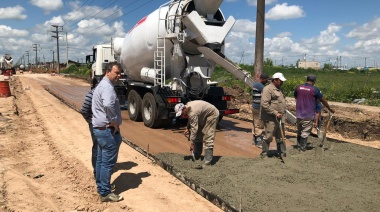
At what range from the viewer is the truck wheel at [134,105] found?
11.1 m

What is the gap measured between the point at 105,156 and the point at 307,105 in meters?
4.52

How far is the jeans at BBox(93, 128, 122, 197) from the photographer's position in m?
4.64

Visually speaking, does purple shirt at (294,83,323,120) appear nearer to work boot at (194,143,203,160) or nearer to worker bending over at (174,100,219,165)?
worker bending over at (174,100,219,165)

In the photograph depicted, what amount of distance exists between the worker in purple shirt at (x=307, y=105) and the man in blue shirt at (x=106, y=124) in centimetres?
420

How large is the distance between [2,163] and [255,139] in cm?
556

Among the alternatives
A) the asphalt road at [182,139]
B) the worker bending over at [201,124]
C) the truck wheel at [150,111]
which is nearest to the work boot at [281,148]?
the asphalt road at [182,139]

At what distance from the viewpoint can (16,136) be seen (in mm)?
8883

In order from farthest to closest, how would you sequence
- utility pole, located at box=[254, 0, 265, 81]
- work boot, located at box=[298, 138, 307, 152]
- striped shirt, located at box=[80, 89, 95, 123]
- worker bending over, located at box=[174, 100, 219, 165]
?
utility pole, located at box=[254, 0, 265, 81] → work boot, located at box=[298, 138, 307, 152] → worker bending over, located at box=[174, 100, 219, 165] → striped shirt, located at box=[80, 89, 95, 123]

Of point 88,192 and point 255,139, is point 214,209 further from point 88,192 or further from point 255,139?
point 255,139

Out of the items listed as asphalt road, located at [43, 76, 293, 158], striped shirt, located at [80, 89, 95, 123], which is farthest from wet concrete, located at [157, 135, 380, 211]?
striped shirt, located at [80, 89, 95, 123]

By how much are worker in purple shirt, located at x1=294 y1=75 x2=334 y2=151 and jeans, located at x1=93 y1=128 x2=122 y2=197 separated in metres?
A: 4.26

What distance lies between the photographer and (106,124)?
4.61 m

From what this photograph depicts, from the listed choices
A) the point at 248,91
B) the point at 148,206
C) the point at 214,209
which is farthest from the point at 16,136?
the point at 248,91

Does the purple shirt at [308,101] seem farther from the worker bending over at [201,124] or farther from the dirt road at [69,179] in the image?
the dirt road at [69,179]
